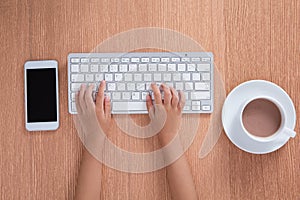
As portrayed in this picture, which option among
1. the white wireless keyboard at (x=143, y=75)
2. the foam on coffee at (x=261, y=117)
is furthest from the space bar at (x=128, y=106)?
the foam on coffee at (x=261, y=117)

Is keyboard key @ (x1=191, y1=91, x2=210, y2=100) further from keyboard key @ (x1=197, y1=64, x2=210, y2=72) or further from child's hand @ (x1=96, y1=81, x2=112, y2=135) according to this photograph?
child's hand @ (x1=96, y1=81, x2=112, y2=135)

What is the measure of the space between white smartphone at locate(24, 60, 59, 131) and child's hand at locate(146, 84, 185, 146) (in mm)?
192

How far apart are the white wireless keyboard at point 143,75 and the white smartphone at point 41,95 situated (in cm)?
3

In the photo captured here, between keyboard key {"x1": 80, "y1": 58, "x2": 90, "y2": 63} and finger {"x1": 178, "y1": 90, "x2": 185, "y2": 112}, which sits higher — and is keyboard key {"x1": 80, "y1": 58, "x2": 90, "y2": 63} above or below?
above

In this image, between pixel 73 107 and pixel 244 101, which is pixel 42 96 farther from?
pixel 244 101

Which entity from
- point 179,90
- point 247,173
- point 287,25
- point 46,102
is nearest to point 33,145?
point 46,102

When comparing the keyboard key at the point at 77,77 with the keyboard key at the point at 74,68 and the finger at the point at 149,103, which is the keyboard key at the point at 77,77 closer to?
the keyboard key at the point at 74,68

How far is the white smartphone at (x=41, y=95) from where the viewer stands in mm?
939

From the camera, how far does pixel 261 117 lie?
91 cm

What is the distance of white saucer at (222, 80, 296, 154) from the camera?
91cm

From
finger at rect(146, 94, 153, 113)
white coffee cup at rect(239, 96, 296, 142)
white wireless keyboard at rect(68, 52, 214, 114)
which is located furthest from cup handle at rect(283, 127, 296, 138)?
finger at rect(146, 94, 153, 113)

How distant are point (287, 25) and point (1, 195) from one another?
0.68 meters

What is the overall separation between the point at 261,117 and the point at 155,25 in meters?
0.28

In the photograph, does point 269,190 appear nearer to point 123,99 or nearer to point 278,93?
point 278,93
